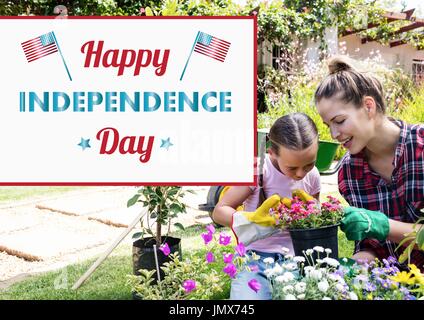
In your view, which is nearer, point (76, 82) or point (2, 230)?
point (76, 82)

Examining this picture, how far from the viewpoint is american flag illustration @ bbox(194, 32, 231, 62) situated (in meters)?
1.53

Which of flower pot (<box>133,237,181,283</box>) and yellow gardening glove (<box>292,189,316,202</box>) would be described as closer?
yellow gardening glove (<box>292,189,316,202</box>)

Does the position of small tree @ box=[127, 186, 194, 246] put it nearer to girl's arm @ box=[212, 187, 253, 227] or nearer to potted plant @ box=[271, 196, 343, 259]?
girl's arm @ box=[212, 187, 253, 227]

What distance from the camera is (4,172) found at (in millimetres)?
1589

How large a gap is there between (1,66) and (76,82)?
26cm

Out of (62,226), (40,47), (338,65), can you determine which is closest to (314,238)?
(338,65)

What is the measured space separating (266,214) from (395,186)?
472 millimetres

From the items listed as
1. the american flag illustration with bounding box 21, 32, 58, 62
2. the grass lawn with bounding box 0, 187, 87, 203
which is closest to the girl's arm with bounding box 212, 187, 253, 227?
the american flag illustration with bounding box 21, 32, 58, 62

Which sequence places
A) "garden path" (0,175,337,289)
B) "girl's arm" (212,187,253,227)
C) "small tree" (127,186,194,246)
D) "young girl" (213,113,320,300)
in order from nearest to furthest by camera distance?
"young girl" (213,113,320,300) < "girl's arm" (212,187,253,227) < "small tree" (127,186,194,246) < "garden path" (0,175,337,289)

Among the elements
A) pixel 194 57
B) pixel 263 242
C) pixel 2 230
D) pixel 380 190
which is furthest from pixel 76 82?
pixel 2 230

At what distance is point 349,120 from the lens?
158cm

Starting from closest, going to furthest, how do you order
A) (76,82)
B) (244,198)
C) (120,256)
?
(76,82) → (244,198) → (120,256)

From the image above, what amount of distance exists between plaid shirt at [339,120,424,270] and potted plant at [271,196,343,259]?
28cm

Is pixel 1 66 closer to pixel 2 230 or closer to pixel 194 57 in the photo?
pixel 194 57
